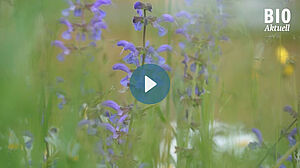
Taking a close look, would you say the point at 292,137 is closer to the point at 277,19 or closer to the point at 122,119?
the point at 277,19

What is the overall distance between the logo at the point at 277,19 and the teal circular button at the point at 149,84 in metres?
0.37

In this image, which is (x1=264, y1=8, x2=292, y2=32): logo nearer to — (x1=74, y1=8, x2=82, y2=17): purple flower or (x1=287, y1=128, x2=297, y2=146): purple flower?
(x1=287, y1=128, x2=297, y2=146): purple flower

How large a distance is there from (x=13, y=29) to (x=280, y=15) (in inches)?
34.8

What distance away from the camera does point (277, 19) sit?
0.96 metres

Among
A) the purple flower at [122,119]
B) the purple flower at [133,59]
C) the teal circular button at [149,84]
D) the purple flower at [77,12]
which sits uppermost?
the purple flower at [77,12]

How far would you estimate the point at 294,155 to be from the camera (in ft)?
2.88

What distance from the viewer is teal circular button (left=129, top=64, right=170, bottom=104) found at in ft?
2.17

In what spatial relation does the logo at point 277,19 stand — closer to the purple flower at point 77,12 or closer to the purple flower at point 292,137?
the purple flower at point 292,137

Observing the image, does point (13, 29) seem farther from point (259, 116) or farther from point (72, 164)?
point (259, 116)

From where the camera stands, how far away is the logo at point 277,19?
0.94 metres

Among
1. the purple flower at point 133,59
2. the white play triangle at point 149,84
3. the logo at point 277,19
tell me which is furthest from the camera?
the logo at point 277,19

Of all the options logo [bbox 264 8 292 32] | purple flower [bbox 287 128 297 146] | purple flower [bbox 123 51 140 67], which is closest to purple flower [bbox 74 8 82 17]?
purple flower [bbox 123 51 140 67]

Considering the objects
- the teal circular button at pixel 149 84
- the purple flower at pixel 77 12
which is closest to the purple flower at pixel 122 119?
the teal circular button at pixel 149 84

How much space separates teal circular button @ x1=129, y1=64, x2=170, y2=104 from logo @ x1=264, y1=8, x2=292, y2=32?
1.22 feet
